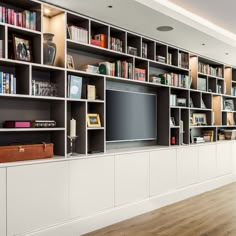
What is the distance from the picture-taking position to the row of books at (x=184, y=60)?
5.21 metres

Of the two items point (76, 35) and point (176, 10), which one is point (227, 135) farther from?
point (76, 35)

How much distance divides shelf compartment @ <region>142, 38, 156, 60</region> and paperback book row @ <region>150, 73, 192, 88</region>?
319 mm

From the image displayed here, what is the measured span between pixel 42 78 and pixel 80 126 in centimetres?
71

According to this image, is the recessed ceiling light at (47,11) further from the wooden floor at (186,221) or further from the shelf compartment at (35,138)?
the wooden floor at (186,221)

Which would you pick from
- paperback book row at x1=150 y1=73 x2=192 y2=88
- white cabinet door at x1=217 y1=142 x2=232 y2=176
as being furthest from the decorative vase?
white cabinet door at x1=217 y1=142 x2=232 y2=176

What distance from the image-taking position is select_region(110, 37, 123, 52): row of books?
4.02 meters

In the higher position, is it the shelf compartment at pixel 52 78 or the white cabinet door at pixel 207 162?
the shelf compartment at pixel 52 78

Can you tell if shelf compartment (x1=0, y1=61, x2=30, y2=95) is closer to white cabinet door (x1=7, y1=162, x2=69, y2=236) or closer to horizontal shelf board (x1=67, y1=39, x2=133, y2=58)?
horizontal shelf board (x1=67, y1=39, x2=133, y2=58)

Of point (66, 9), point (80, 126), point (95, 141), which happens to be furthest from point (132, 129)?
point (66, 9)

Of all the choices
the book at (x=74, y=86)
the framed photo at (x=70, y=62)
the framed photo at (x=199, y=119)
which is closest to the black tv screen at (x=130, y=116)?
the book at (x=74, y=86)

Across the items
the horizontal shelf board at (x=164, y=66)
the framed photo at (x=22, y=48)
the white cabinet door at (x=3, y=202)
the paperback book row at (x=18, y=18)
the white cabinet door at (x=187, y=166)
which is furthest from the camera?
the white cabinet door at (x=187, y=166)

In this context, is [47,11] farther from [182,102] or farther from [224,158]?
[224,158]

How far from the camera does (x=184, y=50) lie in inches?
207

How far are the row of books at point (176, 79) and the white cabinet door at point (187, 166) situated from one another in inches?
42.2
